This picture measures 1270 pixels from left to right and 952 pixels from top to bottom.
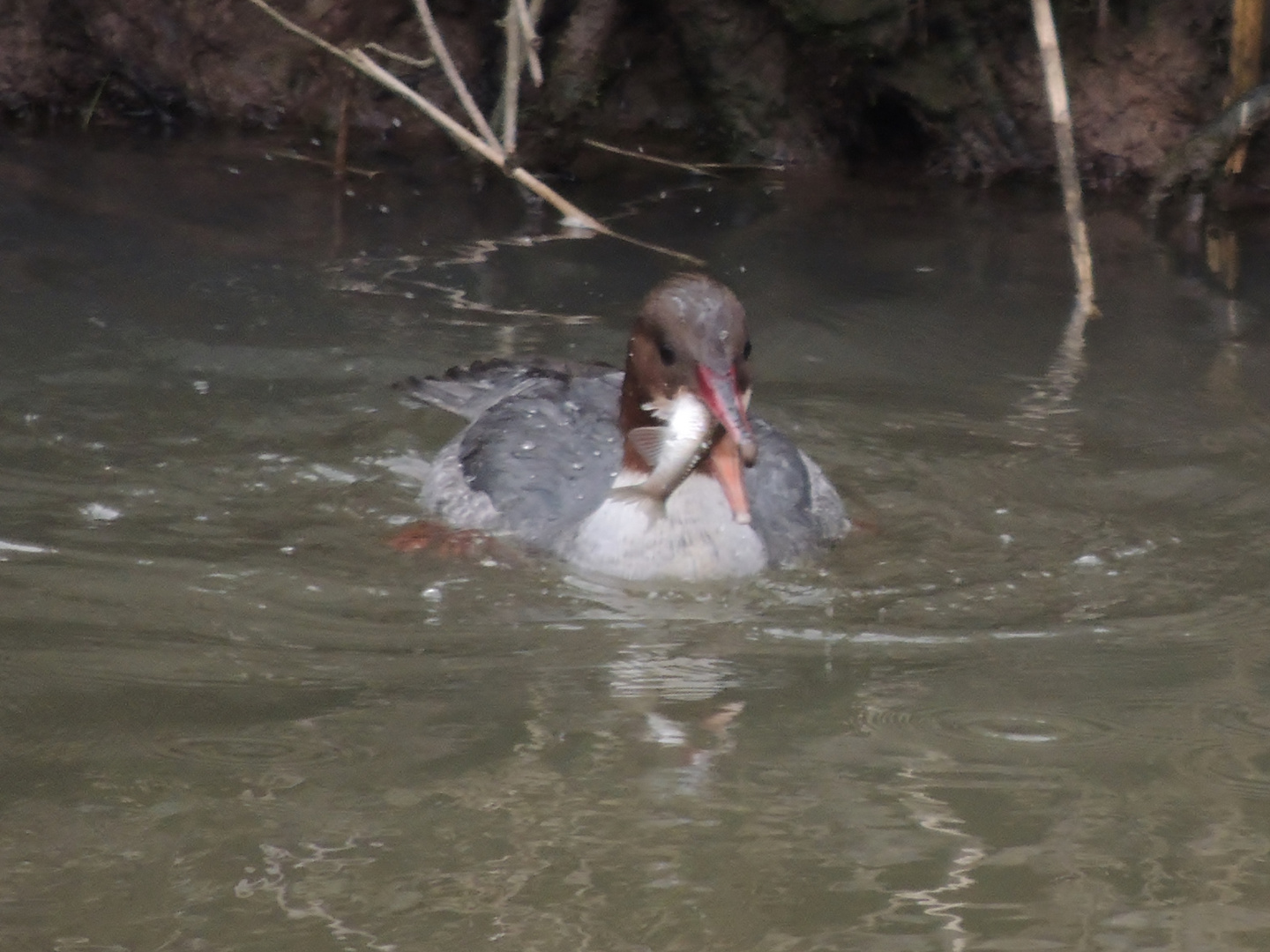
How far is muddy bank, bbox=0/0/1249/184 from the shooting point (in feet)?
31.7

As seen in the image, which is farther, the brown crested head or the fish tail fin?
the fish tail fin

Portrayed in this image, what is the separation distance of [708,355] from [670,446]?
29 cm

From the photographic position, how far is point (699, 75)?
33.0ft

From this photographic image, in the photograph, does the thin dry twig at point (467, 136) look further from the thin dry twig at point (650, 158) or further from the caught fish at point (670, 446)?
the caught fish at point (670, 446)

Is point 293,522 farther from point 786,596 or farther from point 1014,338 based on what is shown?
point 1014,338

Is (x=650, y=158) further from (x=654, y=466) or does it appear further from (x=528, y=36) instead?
(x=654, y=466)

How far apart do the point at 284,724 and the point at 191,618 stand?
869mm

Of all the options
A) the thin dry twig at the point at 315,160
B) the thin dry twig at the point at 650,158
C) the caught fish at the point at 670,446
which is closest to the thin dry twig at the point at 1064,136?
the caught fish at the point at 670,446

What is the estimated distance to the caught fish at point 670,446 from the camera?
512cm

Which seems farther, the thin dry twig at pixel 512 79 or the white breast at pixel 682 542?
the thin dry twig at pixel 512 79

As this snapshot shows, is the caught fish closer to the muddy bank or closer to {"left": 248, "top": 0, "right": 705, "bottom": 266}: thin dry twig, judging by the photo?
{"left": 248, "top": 0, "right": 705, "bottom": 266}: thin dry twig

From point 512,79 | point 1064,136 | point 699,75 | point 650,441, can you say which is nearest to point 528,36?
point 512,79

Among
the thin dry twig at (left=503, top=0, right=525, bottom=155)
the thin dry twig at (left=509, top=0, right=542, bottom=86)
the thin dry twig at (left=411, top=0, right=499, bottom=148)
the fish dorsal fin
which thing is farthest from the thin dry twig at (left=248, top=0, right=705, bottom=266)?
the fish dorsal fin

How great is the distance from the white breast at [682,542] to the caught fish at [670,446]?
5 centimetres
